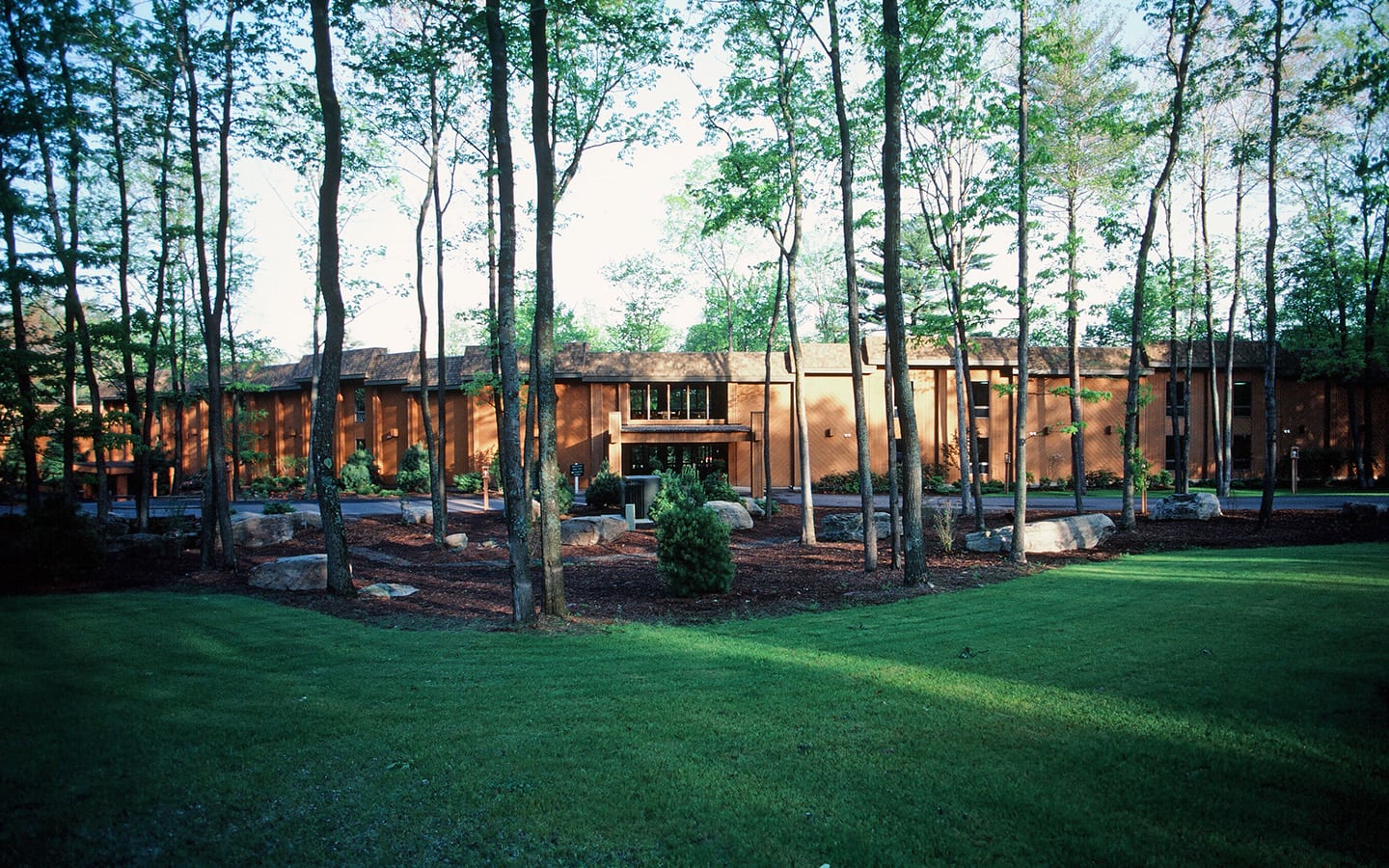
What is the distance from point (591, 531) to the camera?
16.6 m

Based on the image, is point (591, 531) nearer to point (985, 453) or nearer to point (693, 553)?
point (693, 553)

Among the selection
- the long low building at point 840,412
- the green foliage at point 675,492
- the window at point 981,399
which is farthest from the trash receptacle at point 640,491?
the window at point 981,399

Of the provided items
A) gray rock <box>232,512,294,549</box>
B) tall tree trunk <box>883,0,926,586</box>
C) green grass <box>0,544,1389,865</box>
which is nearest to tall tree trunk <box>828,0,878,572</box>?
tall tree trunk <box>883,0,926,586</box>

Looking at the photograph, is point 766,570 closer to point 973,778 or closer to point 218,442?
point 973,778

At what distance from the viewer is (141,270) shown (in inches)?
773

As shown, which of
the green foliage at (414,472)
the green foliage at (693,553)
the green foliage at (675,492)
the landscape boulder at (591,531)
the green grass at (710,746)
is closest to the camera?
the green grass at (710,746)

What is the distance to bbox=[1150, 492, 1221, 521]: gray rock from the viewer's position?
58.8 ft

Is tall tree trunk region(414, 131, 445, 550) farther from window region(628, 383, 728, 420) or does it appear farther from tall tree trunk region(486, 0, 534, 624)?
window region(628, 383, 728, 420)

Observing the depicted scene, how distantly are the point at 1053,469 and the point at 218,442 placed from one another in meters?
31.2

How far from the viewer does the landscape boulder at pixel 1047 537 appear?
13516mm

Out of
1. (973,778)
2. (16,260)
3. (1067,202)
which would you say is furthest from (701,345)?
(973,778)

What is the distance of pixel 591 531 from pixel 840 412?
17.6 metres

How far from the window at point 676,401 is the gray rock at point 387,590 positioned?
2048 centimetres

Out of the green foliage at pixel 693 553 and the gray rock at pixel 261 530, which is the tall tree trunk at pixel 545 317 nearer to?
the green foliage at pixel 693 553
